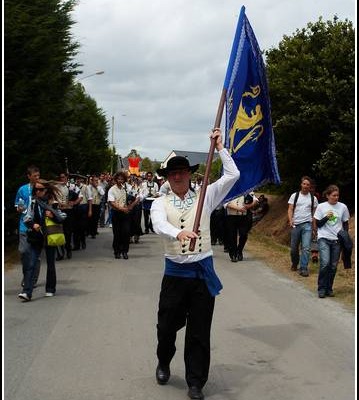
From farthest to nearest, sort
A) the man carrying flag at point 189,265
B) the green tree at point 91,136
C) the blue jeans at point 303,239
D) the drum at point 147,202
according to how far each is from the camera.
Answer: the green tree at point 91,136 < the drum at point 147,202 < the blue jeans at point 303,239 < the man carrying flag at point 189,265

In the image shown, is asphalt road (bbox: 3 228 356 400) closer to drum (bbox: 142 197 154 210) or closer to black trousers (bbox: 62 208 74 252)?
black trousers (bbox: 62 208 74 252)

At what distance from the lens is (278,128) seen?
66.9 feet

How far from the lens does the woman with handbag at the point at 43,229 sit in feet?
29.2

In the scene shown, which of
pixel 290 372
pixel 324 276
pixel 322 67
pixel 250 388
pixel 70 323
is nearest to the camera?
pixel 250 388

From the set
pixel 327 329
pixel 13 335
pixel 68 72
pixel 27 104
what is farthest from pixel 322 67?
pixel 13 335

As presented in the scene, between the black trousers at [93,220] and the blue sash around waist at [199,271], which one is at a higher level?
the blue sash around waist at [199,271]

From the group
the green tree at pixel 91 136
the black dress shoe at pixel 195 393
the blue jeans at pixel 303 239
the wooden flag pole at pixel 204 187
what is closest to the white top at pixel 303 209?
the blue jeans at pixel 303 239

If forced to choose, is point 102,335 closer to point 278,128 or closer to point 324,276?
point 324,276

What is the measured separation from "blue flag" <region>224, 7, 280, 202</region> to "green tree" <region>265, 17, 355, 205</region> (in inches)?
475

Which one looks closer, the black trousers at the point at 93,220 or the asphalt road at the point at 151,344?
the asphalt road at the point at 151,344

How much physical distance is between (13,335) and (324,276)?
4.82m

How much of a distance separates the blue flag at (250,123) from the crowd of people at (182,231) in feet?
1.57

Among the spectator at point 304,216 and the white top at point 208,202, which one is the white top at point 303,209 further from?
the white top at point 208,202

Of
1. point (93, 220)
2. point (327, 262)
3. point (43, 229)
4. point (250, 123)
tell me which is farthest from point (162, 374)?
point (93, 220)
